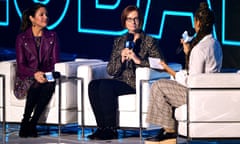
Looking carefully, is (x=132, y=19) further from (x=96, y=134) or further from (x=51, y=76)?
(x=96, y=134)

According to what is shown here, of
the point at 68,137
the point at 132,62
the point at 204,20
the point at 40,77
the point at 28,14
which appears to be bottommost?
the point at 68,137

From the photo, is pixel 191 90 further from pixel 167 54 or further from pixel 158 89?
pixel 167 54

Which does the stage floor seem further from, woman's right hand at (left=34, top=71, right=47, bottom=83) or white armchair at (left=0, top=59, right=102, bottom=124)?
woman's right hand at (left=34, top=71, right=47, bottom=83)

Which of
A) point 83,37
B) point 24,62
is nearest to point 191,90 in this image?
point 24,62

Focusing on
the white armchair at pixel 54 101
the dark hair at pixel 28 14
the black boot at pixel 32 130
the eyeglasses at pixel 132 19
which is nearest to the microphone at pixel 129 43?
the eyeglasses at pixel 132 19

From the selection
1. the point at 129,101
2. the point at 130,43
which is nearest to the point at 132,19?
the point at 130,43

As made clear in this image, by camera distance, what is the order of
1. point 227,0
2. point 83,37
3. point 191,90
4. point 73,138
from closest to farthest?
1. point 191,90
2. point 73,138
3. point 227,0
4. point 83,37

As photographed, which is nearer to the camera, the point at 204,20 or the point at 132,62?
the point at 204,20

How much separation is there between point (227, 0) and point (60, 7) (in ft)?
7.97

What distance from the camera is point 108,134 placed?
8.21 meters

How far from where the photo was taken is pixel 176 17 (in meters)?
9.70

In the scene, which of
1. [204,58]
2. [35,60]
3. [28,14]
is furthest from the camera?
[28,14]

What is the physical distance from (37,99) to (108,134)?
0.86 m

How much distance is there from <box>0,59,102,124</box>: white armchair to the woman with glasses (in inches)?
14.3
